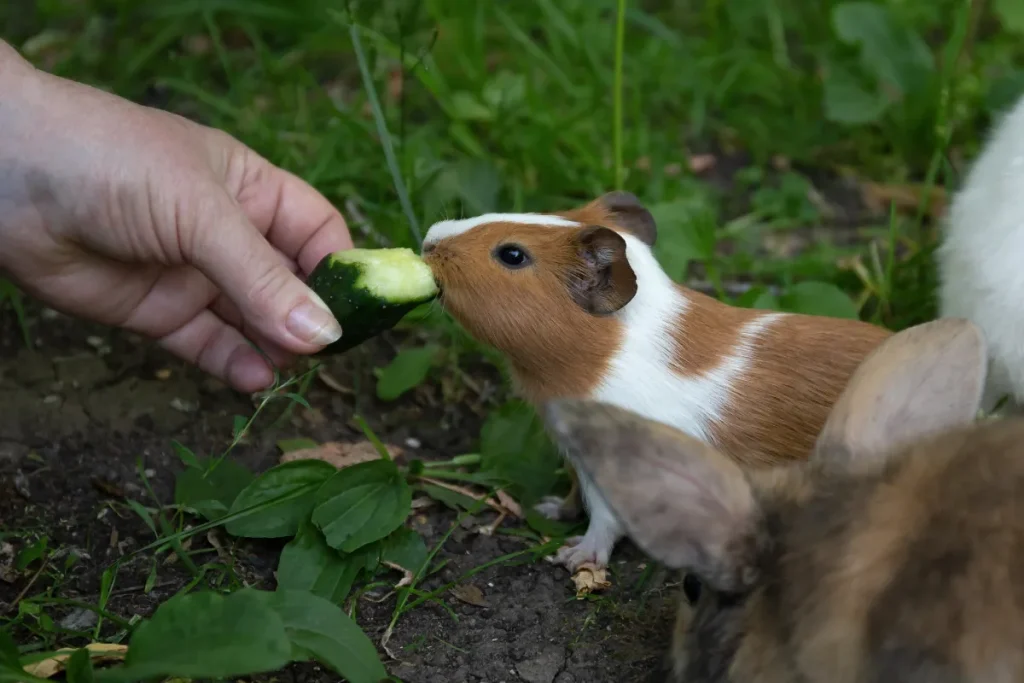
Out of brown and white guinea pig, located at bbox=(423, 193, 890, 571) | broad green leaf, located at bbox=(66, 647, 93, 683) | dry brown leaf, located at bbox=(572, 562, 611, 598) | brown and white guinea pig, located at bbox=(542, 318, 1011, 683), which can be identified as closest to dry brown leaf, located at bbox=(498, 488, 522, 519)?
brown and white guinea pig, located at bbox=(423, 193, 890, 571)

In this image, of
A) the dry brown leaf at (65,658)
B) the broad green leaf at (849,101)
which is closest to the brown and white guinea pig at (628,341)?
the dry brown leaf at (65,658)

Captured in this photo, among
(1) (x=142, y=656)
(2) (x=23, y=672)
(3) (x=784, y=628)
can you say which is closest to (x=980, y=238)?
(3) (x=784, y=628)

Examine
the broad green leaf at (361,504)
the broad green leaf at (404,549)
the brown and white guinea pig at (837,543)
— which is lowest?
the broad green leaf at (404,549)

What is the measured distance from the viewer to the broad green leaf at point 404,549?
9.37ft

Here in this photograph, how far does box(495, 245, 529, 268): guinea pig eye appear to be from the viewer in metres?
2.95

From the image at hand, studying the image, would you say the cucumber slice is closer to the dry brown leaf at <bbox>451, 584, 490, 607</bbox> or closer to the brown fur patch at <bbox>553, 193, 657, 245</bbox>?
the brown fur patch at <bbox>553, 193, 657, 245</bbox>

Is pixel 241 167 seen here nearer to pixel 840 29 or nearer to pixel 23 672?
pixel 23 672

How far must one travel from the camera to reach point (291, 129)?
4555mm

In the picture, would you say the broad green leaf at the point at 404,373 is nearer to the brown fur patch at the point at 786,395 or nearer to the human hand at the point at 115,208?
the human hand at the point at 115,208

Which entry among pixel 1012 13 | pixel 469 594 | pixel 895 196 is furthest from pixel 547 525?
pixel 1012 13

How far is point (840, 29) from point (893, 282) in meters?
1.31

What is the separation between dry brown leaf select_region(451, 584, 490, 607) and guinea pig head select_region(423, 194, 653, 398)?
1.94 feet

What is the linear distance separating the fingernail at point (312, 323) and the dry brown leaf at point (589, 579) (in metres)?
0.94

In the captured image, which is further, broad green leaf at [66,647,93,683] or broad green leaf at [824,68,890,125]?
broad green leaf at [824,68,890,125]
